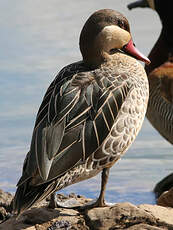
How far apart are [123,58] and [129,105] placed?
0.58 m

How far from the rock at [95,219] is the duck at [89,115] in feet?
0.53

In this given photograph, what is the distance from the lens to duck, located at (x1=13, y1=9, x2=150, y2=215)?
15.4 ft

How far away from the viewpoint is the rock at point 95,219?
5.04 m

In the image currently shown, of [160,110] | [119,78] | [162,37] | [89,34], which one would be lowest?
[160,110]

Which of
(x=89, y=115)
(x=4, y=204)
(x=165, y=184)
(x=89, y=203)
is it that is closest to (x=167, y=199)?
(x=89, y=203)

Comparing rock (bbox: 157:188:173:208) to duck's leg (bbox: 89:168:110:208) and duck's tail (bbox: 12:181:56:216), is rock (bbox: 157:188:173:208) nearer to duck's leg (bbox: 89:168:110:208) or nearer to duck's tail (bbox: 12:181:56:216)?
duck's leg (bbox: 89:168:110:208)

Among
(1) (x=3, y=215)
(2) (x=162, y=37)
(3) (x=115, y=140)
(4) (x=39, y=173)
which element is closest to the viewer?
(4) (x=39, y=173)

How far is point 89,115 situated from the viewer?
489 cm

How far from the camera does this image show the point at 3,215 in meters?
6.20

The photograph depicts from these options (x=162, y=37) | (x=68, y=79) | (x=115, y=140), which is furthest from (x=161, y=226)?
(x=162, y=37)

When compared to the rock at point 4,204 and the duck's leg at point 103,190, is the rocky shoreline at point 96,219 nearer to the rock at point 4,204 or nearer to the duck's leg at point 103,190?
the duck's leg at point 103,190

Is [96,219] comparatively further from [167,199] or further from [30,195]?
[167,199]

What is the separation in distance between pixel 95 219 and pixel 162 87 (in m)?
5.10

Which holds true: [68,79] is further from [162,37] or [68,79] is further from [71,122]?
[162,37]
